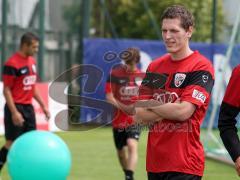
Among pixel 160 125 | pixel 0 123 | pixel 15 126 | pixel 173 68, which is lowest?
pixel 0 123

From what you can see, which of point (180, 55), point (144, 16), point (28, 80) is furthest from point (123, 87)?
point (144, 16)

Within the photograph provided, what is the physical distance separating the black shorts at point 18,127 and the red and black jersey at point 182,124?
533 cm

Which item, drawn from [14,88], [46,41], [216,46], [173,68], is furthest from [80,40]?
[173,68]

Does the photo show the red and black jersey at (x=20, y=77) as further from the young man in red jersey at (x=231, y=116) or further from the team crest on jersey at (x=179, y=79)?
the young man in red jersey at (x=231, y=116)

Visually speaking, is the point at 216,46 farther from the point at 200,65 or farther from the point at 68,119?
the point at 200,65

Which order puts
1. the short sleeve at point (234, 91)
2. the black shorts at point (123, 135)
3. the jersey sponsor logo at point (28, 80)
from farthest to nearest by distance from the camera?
the jersey sponsor logo at point (28, 80) < the black shorts at point (123, 135) < the short sleeve at point (234, 91)

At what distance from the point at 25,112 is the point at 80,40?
9.29m

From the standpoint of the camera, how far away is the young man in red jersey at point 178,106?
195 inches

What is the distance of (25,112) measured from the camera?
1038 centimetres

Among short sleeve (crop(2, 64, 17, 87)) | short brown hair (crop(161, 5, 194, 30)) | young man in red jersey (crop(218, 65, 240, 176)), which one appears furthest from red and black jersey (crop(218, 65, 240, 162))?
short sleeve (crop(2, 64, 17, 87))

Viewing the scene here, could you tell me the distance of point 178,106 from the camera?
4.90 metres

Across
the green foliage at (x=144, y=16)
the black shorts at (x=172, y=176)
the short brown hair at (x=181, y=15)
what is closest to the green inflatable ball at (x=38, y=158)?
the black shorts at (x=172, y=176)

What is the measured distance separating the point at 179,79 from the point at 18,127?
5512 millimetres

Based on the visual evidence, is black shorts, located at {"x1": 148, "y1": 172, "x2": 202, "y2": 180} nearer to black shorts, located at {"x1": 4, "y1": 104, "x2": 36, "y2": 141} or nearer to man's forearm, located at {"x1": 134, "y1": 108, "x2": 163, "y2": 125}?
man's forearm, located at {"x1": 134, "y1": 108, "x2": 163, "y2": 125}
